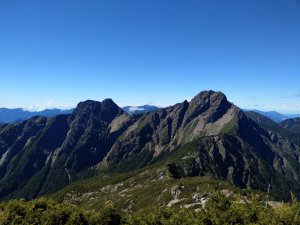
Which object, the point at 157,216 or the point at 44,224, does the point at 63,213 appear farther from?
the point at 157,216

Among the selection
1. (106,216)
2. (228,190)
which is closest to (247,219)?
(106,216)

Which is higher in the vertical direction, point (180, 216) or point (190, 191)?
point (180, 216)

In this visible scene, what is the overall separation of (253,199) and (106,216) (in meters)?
46.1

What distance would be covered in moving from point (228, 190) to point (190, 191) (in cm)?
2812

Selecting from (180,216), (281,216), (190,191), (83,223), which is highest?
(281,216)

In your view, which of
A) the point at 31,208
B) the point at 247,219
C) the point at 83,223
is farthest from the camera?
the point at 31,208

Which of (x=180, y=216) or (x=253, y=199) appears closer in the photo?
(x=253, y=199)

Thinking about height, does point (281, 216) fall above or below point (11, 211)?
above

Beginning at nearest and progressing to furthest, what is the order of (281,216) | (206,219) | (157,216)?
(281,216) → (206,219) → (157,216)

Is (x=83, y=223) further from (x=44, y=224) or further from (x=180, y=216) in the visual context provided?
(x=180, y=216)

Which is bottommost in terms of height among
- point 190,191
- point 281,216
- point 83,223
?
point 190,191

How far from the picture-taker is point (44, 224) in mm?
87062

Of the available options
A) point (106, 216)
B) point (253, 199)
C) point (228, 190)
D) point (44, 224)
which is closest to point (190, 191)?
point (228, 190)

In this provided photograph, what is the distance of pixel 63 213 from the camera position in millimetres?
93688
